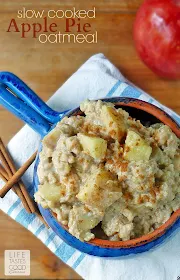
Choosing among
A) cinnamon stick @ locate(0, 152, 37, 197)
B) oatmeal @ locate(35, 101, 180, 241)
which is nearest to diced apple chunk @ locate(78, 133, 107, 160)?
oatmeal @ locate(35, 101, 180, 241)

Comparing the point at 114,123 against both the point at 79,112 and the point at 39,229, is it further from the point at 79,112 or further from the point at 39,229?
the point at 39,229

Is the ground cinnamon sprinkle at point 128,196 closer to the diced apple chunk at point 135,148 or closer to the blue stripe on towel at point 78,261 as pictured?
the diced apple chunk at point 135,148

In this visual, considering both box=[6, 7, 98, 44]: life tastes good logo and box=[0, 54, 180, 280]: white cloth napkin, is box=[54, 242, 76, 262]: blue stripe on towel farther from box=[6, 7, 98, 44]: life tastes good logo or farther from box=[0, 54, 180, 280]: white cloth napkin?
box=[6, 7, 98, 44]: life tastes good logo

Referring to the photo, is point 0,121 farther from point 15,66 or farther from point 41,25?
point 41,25

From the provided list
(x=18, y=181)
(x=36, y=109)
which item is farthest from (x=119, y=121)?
(x=18, y=181)

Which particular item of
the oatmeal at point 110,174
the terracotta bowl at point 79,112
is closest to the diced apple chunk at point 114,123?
the oatmeal at point 110,174

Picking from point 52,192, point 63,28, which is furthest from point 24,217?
point 63,28
